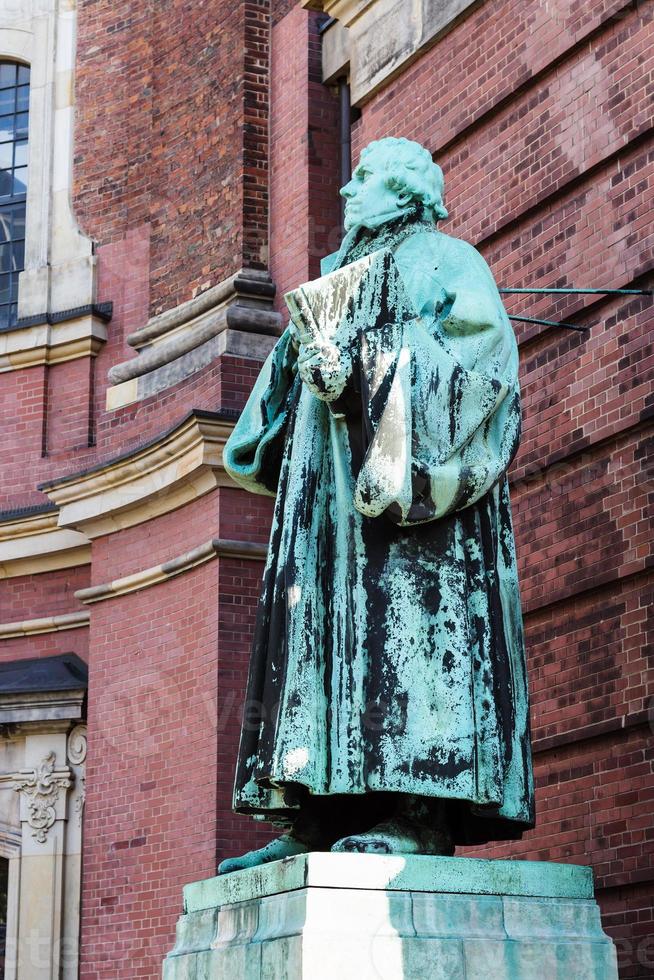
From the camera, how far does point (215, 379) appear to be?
43.6 feet

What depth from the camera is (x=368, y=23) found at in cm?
1279

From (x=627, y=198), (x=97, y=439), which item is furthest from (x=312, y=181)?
(x=627, y=198)

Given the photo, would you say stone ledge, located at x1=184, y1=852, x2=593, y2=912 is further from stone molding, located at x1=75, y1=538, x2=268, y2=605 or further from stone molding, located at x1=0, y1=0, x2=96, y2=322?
stone molding, located at x1=0, y1=0, x2=96, y2=322

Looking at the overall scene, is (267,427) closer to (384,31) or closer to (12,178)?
(384,31)

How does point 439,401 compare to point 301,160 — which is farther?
point 301,160

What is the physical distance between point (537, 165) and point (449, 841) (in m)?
6.11

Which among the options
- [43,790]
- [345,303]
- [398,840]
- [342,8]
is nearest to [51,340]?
[43,790]

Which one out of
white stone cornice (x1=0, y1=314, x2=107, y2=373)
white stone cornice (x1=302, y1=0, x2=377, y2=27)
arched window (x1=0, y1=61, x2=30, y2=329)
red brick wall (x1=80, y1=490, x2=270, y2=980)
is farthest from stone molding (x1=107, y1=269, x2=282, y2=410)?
arched window (x1=0, y1=61, x2=30, y2=329)

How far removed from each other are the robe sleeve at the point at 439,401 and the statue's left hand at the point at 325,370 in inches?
2.8

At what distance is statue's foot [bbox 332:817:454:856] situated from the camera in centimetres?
480

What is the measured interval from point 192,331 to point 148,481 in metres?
1.32

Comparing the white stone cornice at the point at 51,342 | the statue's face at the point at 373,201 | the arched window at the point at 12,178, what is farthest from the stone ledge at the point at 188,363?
the statue's face at the point at 373,201

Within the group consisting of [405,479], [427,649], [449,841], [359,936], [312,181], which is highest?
[312,181]

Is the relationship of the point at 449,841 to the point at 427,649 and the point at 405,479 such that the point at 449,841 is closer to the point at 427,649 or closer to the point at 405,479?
the point at 427,649
